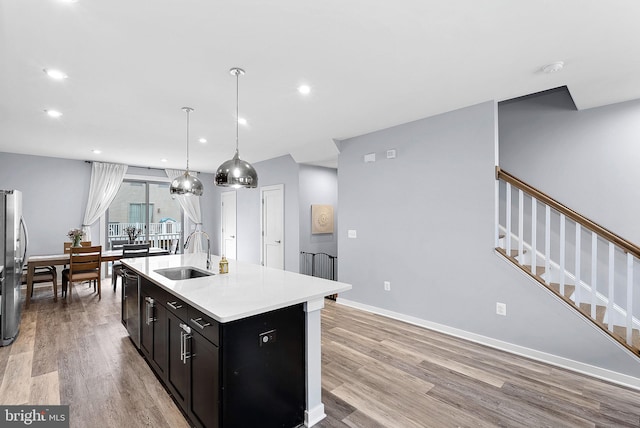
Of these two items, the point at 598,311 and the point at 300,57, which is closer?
the point at 300,57

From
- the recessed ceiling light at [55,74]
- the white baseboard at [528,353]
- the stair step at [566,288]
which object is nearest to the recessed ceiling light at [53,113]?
the recessed ceiling light at [55,74]

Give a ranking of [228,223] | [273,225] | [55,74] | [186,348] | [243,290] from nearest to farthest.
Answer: [186,348] < [243,290] < [55,74] < [273,225] < [228,223]

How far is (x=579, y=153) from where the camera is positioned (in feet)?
11.0

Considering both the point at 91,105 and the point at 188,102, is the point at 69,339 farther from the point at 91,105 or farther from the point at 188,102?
the point at 188,102

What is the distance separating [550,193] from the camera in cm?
355

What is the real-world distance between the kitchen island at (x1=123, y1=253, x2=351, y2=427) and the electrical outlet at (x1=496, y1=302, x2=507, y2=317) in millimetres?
2001

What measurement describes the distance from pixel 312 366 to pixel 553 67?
3019mm

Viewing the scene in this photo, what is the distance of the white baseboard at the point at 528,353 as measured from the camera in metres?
2.48

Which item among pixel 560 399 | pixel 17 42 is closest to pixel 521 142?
pixel 560 399

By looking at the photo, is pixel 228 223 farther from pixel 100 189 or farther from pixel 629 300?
pixel 629 300

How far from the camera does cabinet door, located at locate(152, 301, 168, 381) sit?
7.76 feet

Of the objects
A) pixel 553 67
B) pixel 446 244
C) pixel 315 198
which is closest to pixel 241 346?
pixel 446 244

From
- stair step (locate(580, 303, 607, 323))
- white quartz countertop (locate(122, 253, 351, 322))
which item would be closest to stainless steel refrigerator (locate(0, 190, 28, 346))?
white quartz countertop (locate(122, 253, 351, 322))

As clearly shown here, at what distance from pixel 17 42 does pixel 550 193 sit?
16.9 ft
